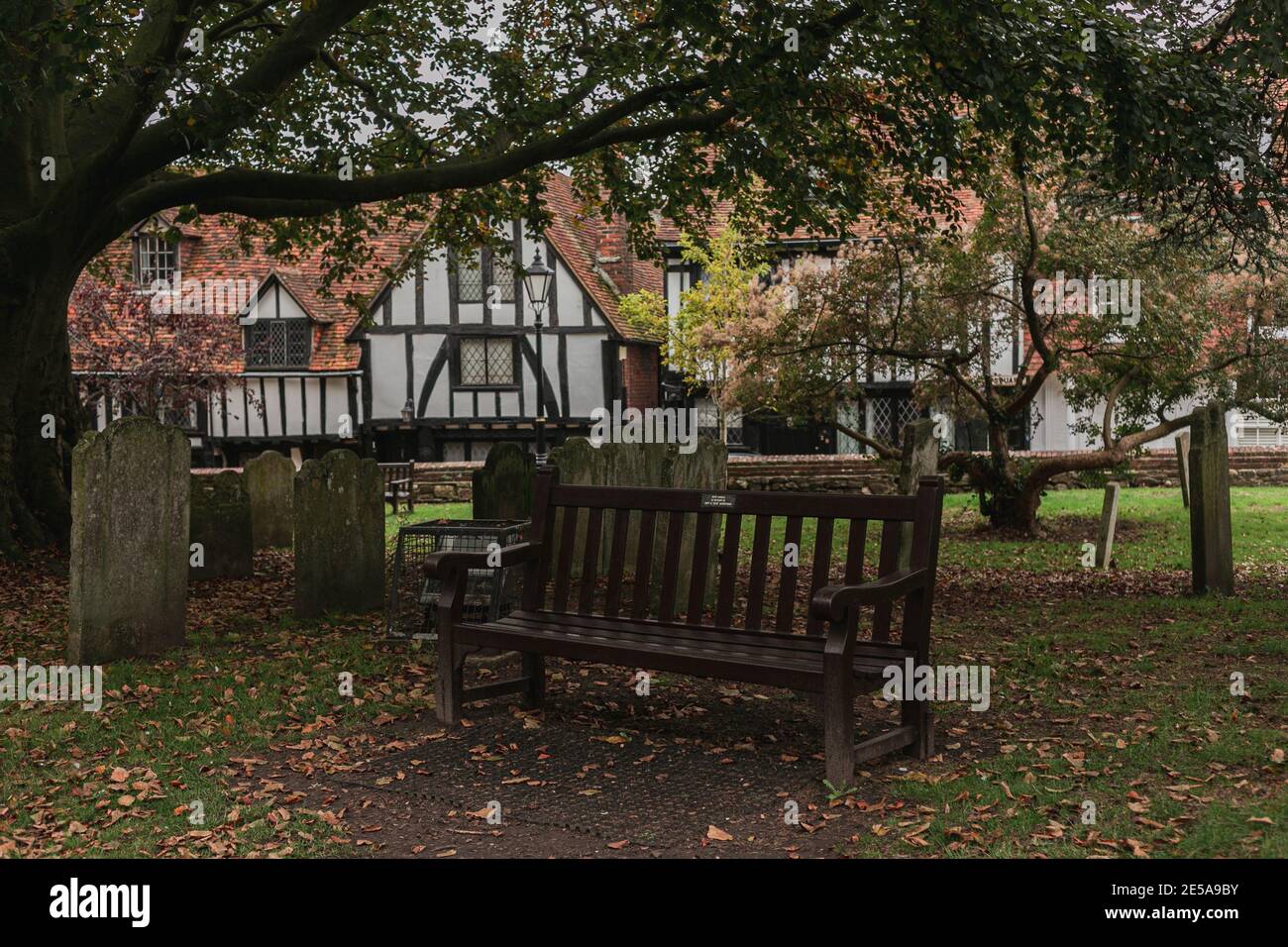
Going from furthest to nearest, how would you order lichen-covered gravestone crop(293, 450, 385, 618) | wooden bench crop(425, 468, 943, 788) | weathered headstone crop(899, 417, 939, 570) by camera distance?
weathered headstone crop(899, 417, 939, 570) → lichen-covered gravestone crop(293, 450, 385, 618) → wooden bench crop(425, 468, 943, 788)

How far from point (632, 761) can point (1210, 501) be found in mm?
6752

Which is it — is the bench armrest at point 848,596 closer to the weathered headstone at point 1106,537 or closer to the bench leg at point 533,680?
the bench leg at point 533,680

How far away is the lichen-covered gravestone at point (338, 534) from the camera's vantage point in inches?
406

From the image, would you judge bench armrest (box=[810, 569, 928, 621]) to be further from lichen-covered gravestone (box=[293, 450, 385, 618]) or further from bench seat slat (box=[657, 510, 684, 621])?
lichen-covered gravestone (box=[293, 450, 385, 618])

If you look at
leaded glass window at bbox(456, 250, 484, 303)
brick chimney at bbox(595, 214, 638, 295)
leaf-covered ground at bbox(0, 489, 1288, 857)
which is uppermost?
brick chimney at bbox(595, 214, 638, 295)

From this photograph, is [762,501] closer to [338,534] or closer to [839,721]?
[839,721]

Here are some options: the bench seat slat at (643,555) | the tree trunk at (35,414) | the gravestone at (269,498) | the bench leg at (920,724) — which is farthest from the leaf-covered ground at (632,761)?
the gravestone at (269,498)

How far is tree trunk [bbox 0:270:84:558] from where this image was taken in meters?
12.2

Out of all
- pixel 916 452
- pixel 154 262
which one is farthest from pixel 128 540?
pixel 154 262

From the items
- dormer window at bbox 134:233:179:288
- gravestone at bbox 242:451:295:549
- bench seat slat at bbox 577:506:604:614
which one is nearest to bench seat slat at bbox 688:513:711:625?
bench seat slat at bbox 577:506:604:614

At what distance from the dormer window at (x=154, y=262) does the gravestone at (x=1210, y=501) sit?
3068cm

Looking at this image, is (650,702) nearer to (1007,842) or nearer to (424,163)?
(1007,842)

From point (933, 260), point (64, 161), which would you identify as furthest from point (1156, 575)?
point (64, 161)

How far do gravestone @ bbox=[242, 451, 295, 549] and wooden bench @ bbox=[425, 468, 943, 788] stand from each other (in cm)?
1053
